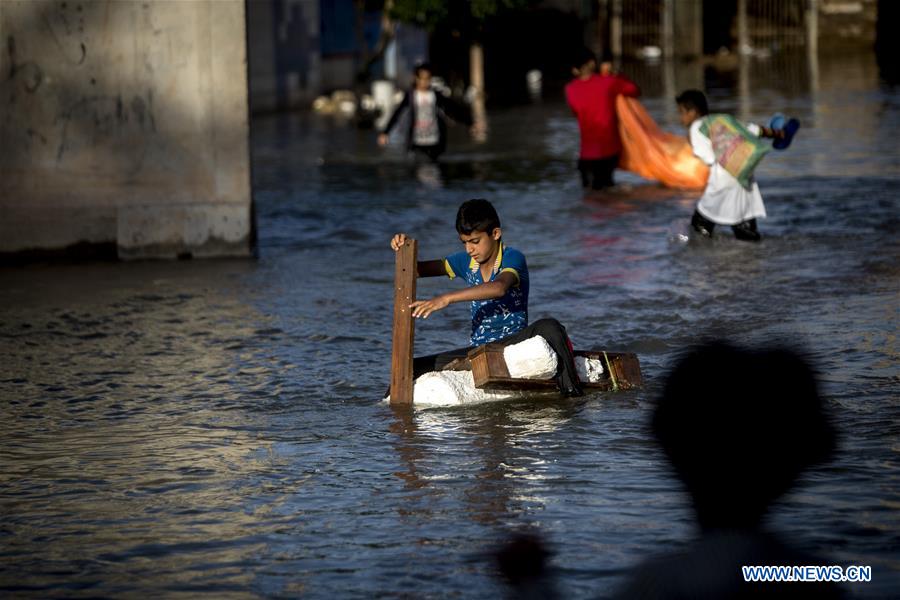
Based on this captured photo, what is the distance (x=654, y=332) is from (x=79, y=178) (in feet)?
17.5

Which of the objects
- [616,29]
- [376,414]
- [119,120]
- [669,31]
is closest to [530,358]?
[376,414]

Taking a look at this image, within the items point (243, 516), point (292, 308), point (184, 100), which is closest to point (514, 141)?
point (184, 100)

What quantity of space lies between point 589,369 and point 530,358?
0.53 meters

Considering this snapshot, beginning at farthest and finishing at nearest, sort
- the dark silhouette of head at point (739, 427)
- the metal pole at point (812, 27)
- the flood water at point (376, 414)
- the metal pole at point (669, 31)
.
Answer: the metal pole at point (669, 31), the metal pole at point (812, 27), the dark silhouette of head at point (739, 427), the flood water at point (376, 414)

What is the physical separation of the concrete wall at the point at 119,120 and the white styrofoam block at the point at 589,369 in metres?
5.49

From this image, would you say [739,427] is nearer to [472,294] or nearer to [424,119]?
[472,294]

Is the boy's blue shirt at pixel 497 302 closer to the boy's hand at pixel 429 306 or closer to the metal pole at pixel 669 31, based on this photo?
the boy's hand at pixel 429 306

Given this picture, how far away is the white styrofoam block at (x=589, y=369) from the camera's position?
26.7 ft

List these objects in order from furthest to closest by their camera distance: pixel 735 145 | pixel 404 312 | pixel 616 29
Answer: pixel 616 29 < pixel 735 145 < pixel 404 312

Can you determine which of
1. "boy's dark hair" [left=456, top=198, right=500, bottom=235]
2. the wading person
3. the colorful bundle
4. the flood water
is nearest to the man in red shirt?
the flood water

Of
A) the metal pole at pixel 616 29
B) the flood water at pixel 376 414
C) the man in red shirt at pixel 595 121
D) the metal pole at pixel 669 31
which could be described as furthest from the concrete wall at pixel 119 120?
the metal pole at pixel 616 29

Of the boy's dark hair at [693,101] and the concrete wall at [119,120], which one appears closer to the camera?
the concrete wall at [119,120]

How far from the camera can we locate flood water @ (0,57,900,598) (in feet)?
19.1

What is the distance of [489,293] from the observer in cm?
778
